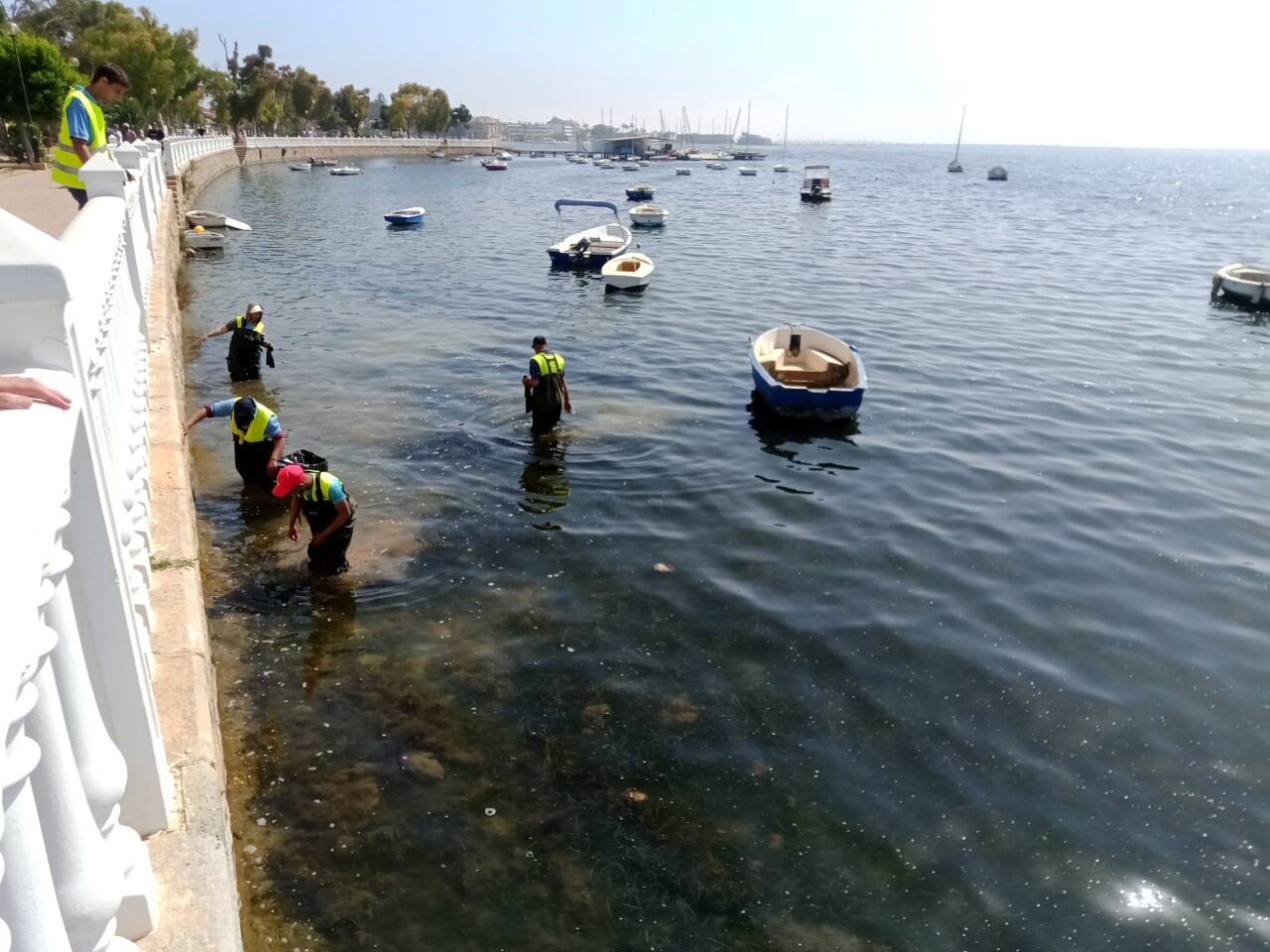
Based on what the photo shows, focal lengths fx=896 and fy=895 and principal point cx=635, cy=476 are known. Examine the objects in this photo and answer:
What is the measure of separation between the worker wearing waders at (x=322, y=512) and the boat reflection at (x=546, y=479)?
9.43 feet

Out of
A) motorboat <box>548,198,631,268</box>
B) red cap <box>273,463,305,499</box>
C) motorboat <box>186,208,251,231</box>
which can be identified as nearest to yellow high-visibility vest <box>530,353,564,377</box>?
red cap <box>273,463,305,499</box>

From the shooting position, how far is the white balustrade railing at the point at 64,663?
84.8 inches

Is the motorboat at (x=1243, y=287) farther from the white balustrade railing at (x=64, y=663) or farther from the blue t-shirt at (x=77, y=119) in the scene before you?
the white balustrade railing at (x=64, y=663)

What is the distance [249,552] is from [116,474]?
6567 millimetres

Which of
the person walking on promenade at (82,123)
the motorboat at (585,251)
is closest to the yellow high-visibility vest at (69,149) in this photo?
the person walking on promenade at (82,123)

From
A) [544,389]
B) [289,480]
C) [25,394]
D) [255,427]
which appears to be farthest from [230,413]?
[25,394]

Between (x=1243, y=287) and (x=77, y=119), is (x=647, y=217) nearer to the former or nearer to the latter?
(x=1243, y=287)

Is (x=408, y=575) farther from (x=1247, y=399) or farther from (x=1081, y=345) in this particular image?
(x=1081, y=345)

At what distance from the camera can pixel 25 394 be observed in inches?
114

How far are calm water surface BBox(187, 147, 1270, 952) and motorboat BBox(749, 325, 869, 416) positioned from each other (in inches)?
25.7

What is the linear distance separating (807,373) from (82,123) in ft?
41.7

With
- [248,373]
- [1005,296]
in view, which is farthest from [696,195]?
[248,373]

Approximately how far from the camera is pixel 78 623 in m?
3.56

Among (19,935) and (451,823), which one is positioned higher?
(19,935)
